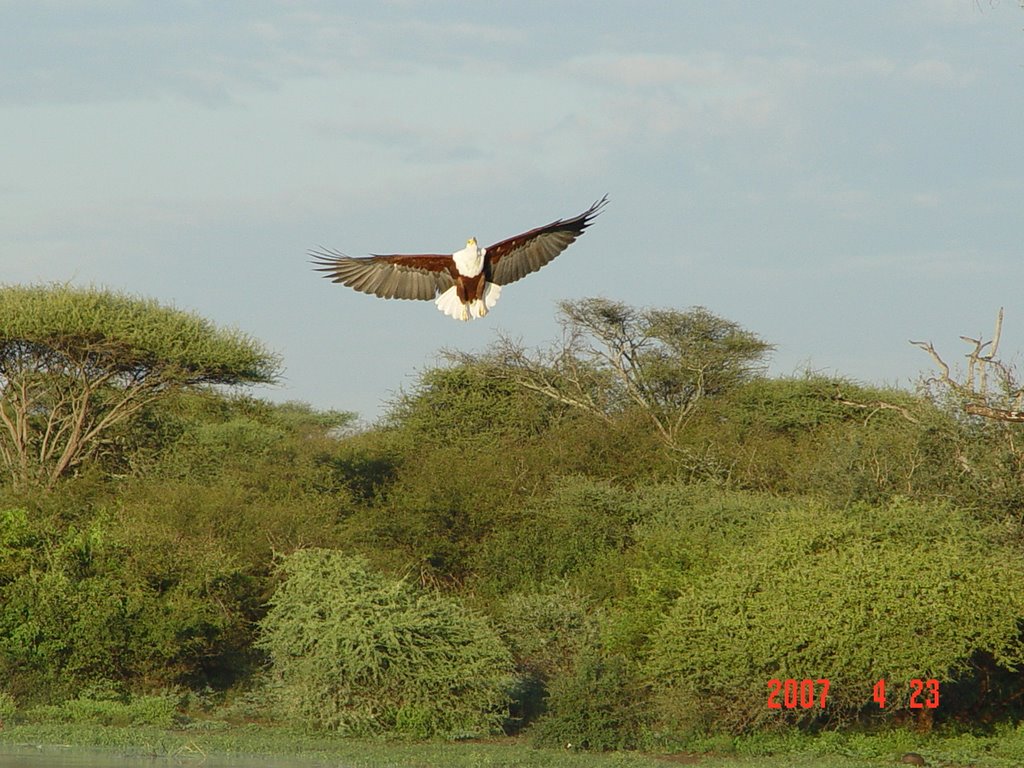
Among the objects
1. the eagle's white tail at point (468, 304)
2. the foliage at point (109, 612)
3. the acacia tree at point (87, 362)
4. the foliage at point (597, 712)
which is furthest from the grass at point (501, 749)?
the acacia tree at point (87, 362)

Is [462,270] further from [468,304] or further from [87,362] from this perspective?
[87,362]

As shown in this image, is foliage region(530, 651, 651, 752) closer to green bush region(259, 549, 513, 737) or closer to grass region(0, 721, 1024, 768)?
grass region(0, 721, 1024, 768)

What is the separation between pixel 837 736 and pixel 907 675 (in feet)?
3.81

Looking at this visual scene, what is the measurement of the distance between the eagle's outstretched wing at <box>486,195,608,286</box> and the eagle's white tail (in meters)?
0.16

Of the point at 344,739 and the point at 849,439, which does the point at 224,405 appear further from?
the point at 344,739

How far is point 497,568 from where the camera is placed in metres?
25.8

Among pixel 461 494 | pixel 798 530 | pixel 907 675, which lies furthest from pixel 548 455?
pixel 907 675

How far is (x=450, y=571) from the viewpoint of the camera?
26812 millimetres

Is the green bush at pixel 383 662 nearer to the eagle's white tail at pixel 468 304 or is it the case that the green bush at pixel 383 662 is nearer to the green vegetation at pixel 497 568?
the green vegetation at pixel 497 568

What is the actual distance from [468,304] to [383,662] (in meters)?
5.79
